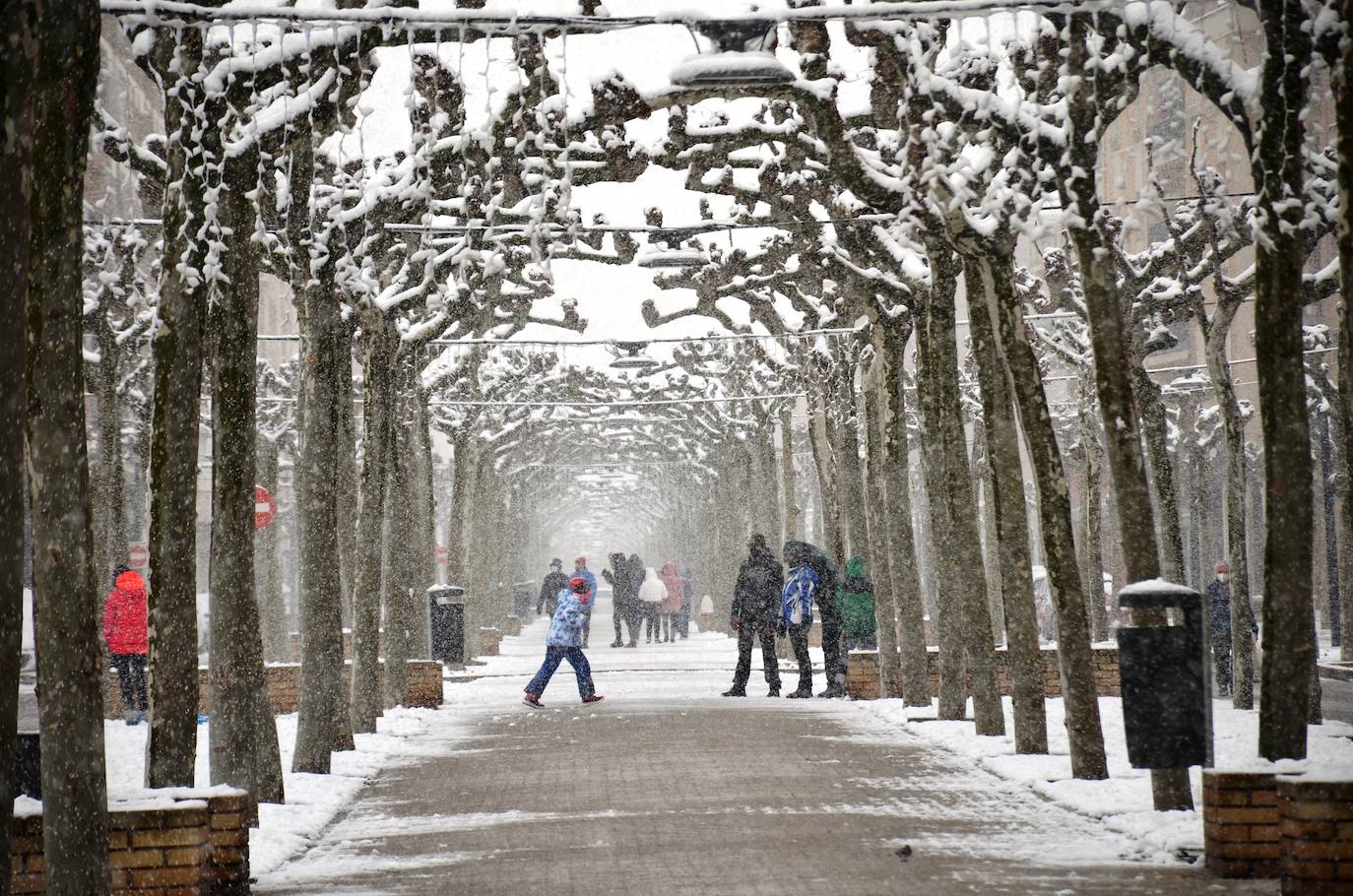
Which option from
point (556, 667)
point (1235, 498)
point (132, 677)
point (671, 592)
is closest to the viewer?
point (1235, 498)

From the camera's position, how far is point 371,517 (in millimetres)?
16844

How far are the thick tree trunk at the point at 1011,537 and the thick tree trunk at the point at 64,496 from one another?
792cm

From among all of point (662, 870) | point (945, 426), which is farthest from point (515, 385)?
point (662, 870)

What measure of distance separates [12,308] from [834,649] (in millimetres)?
17056

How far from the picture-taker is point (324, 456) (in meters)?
13.6

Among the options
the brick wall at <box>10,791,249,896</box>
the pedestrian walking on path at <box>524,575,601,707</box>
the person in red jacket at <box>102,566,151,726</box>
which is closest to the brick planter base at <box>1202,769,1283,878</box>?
the brick wall at <box>10,791,249,896</box>

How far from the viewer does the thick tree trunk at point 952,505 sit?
51.2 ft

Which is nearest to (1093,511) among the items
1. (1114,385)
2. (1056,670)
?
(1056,670)

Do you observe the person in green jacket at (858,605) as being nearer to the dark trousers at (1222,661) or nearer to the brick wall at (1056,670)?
the brick wall at (1056,670)

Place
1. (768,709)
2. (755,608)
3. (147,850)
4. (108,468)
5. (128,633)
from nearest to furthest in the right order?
(147,850) < (128,633) < (768,709) < (108,468) < (755,608)

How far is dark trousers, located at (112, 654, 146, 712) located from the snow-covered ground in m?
0.33

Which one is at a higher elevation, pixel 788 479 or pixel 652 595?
pixel 788 479

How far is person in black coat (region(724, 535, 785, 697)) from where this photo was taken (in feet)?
74.1

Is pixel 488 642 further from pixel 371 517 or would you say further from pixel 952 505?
pixel 952 505
